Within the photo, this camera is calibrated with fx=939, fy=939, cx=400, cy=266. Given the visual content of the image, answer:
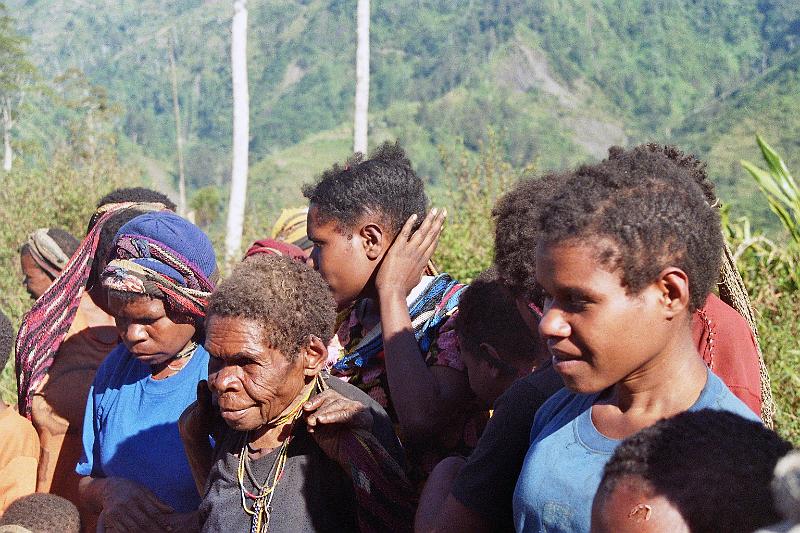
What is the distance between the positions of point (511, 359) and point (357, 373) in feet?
2.03

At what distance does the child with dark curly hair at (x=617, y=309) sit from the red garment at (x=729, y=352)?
461 mm

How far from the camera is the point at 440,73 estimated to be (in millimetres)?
100812

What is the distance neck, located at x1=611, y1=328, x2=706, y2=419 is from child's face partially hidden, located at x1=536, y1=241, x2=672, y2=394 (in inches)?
1.1

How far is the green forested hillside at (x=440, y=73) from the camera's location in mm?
85375

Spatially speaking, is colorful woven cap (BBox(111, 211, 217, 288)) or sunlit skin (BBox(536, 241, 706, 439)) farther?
colorful woven cap (BBox(111, 211, 217, 288))

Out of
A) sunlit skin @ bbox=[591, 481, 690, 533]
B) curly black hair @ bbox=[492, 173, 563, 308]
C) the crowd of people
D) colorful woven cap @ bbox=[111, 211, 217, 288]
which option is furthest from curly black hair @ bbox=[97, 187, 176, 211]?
sunlit skin @ bbox=[591, 481, 690, 533]

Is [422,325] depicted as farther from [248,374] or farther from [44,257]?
[44,257]

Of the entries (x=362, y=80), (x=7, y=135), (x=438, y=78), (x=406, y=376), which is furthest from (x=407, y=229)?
(x=438, y=78)

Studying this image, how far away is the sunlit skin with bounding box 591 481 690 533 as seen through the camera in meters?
1.47

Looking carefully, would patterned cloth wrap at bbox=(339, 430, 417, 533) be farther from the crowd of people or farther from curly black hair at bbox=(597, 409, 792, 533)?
curly black hair at bbox=(597, 409, 792, 533)

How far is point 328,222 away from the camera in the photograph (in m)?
3.08

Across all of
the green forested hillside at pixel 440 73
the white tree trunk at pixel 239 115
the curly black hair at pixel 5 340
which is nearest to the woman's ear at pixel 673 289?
the curly black hair at pixel 5 340

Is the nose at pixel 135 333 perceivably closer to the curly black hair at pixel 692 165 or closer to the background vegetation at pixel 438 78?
the curly black hair at pixel 692 165

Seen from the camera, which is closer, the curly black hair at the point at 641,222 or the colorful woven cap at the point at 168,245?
the curly black hair at the point at 641,222
